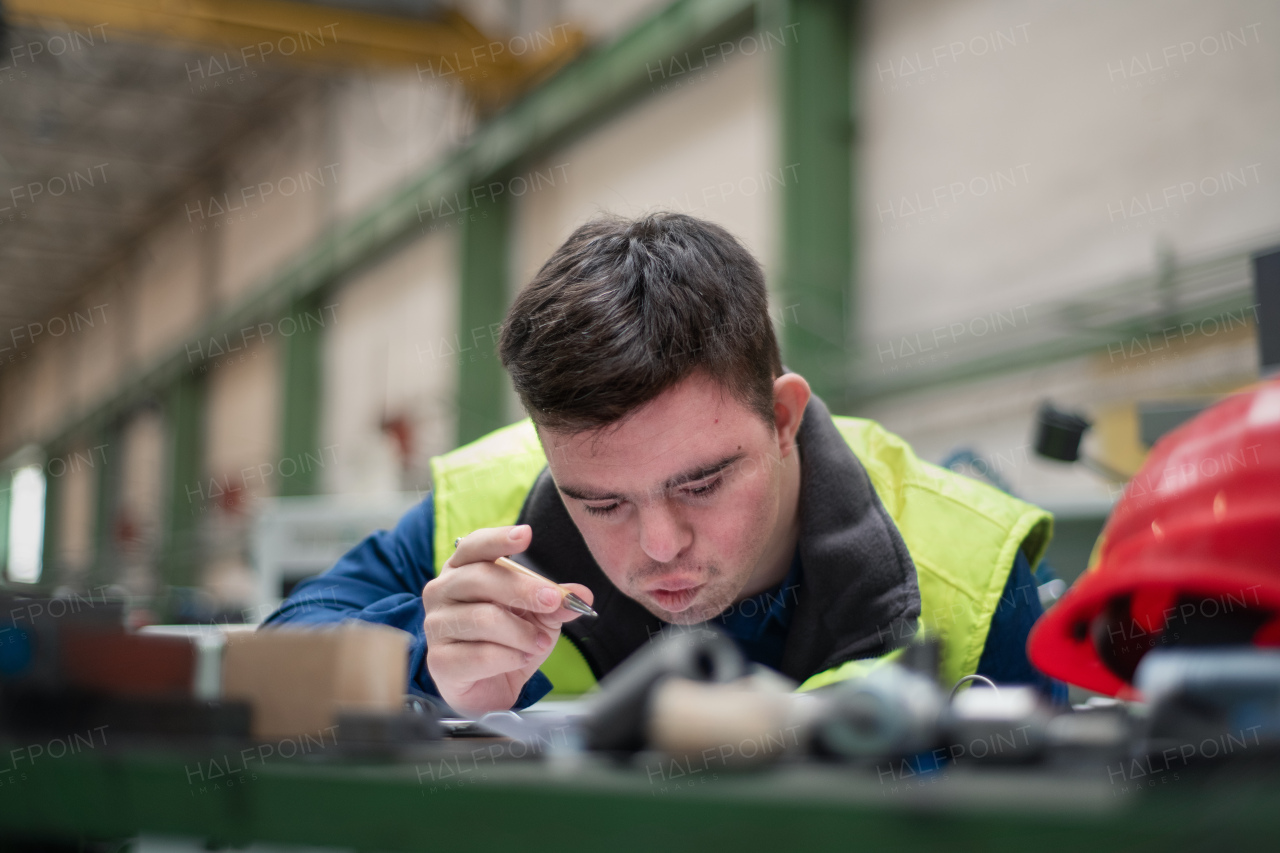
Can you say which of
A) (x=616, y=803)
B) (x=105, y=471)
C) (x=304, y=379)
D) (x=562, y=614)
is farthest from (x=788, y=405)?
(x=105, y=471)

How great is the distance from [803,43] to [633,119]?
3.87 ft

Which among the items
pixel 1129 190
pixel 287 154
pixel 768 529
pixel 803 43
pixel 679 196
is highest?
pixel 287 154

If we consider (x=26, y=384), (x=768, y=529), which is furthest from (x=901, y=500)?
(x=26, y=384)

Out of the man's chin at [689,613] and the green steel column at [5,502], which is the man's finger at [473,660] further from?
the green steel column at [5,502]

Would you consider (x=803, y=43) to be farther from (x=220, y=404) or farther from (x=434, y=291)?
(x=220, y=404)

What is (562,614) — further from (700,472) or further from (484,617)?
(700,472)

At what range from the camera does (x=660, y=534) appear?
983mm

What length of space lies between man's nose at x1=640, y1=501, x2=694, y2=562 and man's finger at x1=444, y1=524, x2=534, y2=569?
117mm

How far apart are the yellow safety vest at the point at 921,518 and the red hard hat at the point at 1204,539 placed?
53 centimetres

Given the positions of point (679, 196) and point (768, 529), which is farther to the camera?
point (679, 196)

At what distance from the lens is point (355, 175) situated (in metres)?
6.82

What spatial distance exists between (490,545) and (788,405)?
0.43 metres

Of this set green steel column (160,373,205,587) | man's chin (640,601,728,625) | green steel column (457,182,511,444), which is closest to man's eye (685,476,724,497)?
man's chin (640,601,728,625)

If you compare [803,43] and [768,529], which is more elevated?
[803,43]
